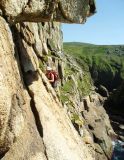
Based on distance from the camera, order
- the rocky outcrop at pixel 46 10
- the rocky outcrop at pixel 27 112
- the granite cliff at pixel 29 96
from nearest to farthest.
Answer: the rocky outcrop at pixel 27 112, the granite cliff at pixel 29 96, the rocky outcrop at pixel 46 10

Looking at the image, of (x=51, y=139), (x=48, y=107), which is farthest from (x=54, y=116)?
(x=51, y=139)

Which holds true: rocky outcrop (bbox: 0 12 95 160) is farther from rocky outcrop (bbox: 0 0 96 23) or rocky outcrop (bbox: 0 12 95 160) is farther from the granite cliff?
rocky outcrop (bbox: 0 0 96 23)

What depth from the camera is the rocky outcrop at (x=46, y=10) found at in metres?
20.8

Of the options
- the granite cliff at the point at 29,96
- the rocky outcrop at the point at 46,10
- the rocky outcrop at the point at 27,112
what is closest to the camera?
the rocky outcrop at the point at 27,112

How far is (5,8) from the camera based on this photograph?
66.7 feet

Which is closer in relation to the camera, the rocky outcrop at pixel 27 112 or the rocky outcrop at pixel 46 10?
the rocky outcrop at pixel 27 112

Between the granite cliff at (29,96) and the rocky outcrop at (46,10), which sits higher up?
the rocky outcrop at (46,10)

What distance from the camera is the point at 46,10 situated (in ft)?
76.8

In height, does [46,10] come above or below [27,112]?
above

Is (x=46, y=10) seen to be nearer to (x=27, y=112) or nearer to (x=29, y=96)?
(x=29, y=96)

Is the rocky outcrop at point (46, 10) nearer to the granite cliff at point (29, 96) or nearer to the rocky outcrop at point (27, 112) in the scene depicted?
the granite cliff at point (29, 96)

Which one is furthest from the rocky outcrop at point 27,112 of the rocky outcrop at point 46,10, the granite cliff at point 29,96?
the rocky outcrop at point 46,10

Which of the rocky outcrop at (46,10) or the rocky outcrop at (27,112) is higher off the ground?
the rocky outcrop at (46,10)

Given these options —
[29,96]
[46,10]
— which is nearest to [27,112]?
[29,96]
